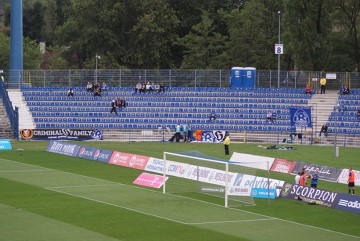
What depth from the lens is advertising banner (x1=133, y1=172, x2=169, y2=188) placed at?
39.2 meters

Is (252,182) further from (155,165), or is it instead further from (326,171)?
(155,165)

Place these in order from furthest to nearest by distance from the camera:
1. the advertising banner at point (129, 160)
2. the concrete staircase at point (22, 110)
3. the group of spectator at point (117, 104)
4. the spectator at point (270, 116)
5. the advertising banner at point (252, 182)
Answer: the group of spectator at point (117, 104) → the concrete staircase at point (22, 110) → the spectator at point (270, 116) → the advertising banner at point (129, 160) → the advertising banner at point (252, 182)

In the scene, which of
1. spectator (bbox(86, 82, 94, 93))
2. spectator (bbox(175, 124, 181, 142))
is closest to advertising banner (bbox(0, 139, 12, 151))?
spectator (bbox(175, 124, 181, 142))

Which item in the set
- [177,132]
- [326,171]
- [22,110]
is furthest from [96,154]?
[22,110]

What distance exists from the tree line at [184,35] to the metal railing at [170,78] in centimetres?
849

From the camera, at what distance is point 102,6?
331 ft

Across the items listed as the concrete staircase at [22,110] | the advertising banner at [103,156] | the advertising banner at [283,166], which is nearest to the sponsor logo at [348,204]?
the advertising banner at [283,166]

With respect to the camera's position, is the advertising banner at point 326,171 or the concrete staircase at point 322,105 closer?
the advertising banner at point 326,171

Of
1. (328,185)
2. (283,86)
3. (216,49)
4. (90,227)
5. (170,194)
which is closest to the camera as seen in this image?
(90,227)

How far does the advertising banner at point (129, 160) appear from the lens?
153 feet

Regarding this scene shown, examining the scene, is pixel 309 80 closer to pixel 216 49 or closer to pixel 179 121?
pixel 179 121

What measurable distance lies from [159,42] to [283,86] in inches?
1126

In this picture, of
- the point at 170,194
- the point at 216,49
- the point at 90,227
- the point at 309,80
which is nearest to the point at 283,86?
the point at 309,80

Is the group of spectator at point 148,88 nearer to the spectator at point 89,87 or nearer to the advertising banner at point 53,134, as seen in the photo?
the spectator at point 89,87
